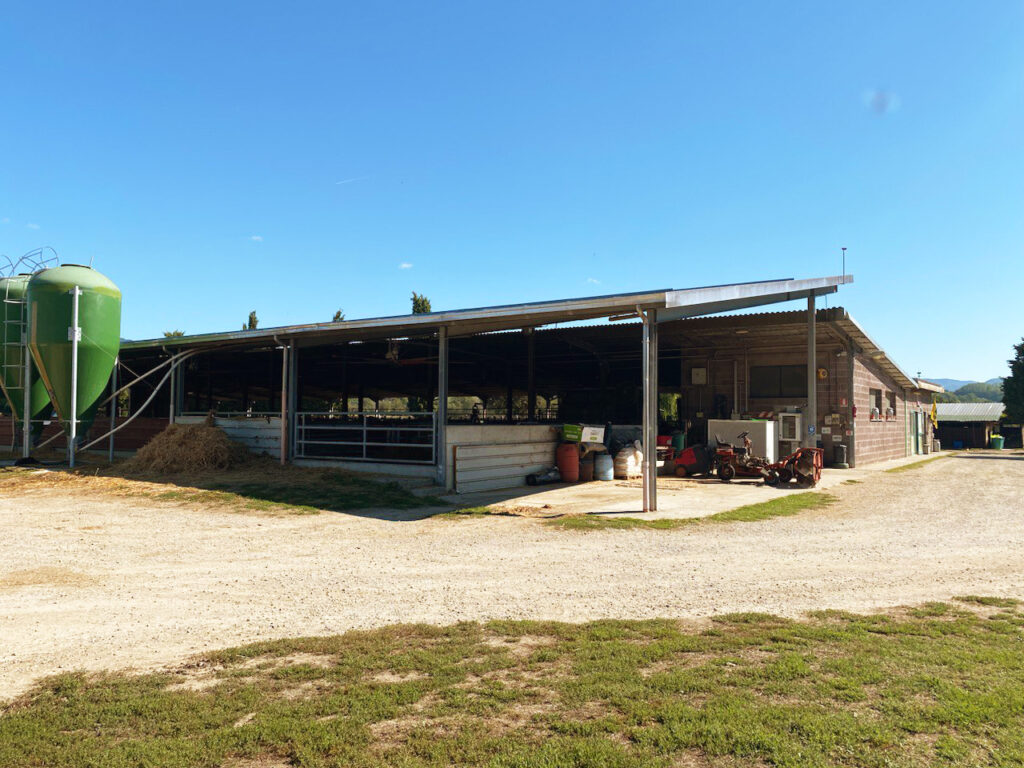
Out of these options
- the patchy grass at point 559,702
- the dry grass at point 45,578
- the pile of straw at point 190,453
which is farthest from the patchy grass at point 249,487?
the patchy grass at point 559,702

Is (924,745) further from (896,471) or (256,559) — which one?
(896,471)

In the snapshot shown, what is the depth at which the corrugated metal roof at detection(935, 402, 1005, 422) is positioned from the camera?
170 ft

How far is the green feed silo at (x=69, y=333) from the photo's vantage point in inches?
658

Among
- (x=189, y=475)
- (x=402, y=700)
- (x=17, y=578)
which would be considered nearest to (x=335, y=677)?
(x=402, y=700)

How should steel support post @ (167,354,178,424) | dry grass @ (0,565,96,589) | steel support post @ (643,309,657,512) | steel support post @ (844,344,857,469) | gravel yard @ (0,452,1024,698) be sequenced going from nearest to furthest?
gravel yard @ (0,452,1024,698)
dry grass @ (0,565,96,589)
steel support post @ (643,309,657,512)
steel support post @ (167,354,178,424)
steel support post @ (844,344,857,469)

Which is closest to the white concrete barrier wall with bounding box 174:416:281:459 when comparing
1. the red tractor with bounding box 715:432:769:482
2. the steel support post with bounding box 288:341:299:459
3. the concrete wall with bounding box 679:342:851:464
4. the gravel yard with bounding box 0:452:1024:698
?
the steel support post with bounding box 288:341:299:459

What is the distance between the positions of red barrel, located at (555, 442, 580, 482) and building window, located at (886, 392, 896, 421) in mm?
17075

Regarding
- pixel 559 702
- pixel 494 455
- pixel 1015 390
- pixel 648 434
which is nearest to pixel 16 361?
pixel 494 455

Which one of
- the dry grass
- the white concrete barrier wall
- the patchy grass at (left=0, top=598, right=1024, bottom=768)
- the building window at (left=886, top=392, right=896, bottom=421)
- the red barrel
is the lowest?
the dry grass

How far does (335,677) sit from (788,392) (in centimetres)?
2044

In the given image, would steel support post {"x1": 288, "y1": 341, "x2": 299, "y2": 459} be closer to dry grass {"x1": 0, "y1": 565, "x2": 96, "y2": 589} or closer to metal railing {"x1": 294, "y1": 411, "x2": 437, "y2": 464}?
metal railing {"x1": 294, "y1": 411, "x2": 437, "y2": 464}

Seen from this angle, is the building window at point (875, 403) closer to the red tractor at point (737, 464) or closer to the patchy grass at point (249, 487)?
the red tractor at point (737, 464)

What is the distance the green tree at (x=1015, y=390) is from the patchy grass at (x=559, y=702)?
178ft

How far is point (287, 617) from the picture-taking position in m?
5.29
